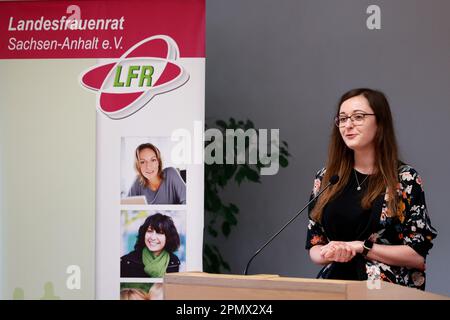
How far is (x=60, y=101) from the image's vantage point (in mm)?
4414

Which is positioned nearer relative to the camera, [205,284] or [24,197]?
[205,284]

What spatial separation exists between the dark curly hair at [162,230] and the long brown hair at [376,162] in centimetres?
131

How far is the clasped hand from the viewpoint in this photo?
2936 millimetres

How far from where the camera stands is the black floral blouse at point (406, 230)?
9.82ft

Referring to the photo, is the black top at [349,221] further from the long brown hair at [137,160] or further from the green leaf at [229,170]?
the green leaf at [229,170]

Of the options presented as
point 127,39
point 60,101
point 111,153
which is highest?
point 127,39

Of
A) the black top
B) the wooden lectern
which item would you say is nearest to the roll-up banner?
the black top

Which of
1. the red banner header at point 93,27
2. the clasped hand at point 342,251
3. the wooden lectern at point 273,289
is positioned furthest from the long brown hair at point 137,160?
the wooden lectern at point 273,289

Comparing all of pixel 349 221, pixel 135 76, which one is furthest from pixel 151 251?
pixel 349 221

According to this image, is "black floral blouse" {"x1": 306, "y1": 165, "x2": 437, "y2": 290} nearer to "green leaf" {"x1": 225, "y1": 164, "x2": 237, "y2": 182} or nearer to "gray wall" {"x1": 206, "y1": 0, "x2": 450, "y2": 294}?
"green leaf" {"x1": 225, "y1": 164, "x2": 237, "y2": 182}

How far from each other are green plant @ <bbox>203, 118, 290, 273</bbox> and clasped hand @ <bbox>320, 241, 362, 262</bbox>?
2.64 m

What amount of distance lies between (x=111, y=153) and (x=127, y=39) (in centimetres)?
64
